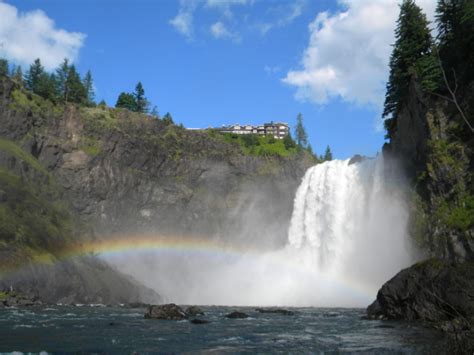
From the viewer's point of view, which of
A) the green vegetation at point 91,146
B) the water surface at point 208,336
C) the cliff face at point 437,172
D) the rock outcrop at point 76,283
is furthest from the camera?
the green vegetation at point 91,146

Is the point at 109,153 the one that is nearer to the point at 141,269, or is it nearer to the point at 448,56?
the point at 141,269

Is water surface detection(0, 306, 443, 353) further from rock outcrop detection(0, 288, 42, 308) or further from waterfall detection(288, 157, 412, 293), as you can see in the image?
waterfall detection(288, 157, 412, 293)

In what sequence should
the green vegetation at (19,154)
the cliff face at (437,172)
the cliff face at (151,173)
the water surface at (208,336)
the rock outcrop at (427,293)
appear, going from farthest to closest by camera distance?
the cliff face at (151,173) < the green vegetation at (19,154) < the cliff face at (437,172) < the rock outcrop at (427,293) < the water surface at (208,336)

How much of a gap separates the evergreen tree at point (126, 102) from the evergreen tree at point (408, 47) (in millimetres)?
91487

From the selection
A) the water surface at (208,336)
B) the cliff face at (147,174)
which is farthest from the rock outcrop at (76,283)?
the water surface at (208,336)

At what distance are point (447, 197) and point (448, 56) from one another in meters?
17.7

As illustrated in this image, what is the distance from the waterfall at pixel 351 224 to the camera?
6425 cm

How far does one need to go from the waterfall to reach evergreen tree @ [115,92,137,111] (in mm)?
75389

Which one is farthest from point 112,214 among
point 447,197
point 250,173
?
point 447,197

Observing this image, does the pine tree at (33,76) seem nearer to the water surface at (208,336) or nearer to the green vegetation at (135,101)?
the green vegetation at (135,101)

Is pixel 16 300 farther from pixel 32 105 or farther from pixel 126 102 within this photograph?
pixel 126 102

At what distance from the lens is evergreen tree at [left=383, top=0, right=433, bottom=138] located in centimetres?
6366

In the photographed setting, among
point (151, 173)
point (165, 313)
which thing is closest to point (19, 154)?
point (151, 173)

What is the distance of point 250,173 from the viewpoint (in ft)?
327
